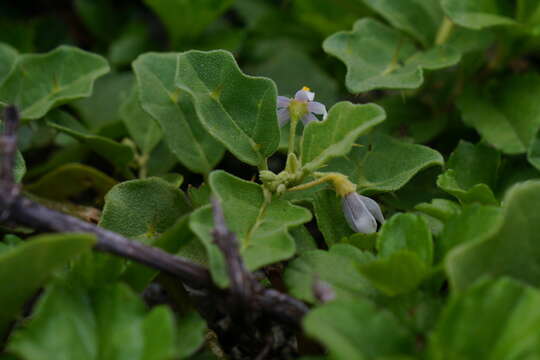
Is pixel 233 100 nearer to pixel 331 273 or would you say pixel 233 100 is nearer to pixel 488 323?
pixel 331 273

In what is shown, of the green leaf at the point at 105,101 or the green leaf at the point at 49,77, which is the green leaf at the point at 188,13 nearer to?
the green leaf at the point at 105,101

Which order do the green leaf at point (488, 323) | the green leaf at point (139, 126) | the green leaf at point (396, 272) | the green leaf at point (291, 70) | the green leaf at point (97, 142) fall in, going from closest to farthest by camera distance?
1. the green leaf at point (488, 323)
2. the green leaf at point (396, 272)
3. the green leaf at point (97, 142)
4. the green leaf at point (139, 126)
5. the green leaf at point (291, 70)

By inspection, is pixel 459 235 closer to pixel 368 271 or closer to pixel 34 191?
pixel 368 271

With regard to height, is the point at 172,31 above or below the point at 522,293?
below

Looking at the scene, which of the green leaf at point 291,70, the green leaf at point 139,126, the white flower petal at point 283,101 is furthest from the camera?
the green leaf at point 291,70

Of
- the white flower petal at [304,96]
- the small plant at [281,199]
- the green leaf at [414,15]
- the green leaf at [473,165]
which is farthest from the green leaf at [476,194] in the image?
the green leaf at [414,15]

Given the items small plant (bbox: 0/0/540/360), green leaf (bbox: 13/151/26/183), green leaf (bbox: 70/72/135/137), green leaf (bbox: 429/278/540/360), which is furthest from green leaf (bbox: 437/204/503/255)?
green leaf (bbox: 70/72/135/137)

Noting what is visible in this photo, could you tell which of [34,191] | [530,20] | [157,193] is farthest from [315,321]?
[530,20]
